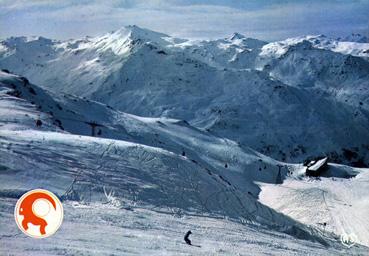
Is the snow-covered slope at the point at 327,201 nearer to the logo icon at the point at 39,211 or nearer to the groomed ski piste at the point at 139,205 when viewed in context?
the groomed ski piste at the point at 139,205

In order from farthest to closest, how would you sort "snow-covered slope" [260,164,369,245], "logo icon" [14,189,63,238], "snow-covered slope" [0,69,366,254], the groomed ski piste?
"snow-covered slope" [260,164,369,245]
"snow-covered slope" [0,69,366,254]
the groomed ski piste
"logo icon" [14,189,63,238]

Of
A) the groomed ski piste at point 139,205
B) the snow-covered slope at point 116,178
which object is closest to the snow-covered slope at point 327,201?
the groomed ski piste at point 139,205

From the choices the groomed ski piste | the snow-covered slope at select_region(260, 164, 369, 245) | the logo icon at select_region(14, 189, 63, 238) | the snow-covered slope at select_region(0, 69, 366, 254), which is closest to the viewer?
the logo icon at select_region(14, 189, 63, 238)

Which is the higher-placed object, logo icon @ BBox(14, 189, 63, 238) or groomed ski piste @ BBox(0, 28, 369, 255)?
logo icon @ BBox(14, 189, 63, 238)

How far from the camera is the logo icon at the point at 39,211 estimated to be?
10.4 m

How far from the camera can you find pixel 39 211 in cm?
1073

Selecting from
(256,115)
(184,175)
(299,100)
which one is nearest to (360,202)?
(184,175)

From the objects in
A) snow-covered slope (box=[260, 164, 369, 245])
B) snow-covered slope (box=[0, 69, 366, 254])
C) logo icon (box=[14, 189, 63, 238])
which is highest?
logo icon (box=[14, 189, 63, 238])

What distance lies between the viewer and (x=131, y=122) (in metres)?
71.5

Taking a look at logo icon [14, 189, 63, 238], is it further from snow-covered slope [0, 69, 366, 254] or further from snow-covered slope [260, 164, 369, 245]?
snow-covered slope [260, 164, 369, 245]

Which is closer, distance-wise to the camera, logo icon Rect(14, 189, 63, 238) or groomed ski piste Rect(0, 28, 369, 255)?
logo icon Rect(14, 189, 63, 238)

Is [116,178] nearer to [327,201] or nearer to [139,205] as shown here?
[139,205]

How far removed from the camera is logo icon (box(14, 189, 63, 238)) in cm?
1035

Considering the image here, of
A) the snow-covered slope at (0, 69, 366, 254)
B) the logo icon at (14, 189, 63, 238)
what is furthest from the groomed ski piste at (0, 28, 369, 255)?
the logo icon at (14, 189, 63, 238)
